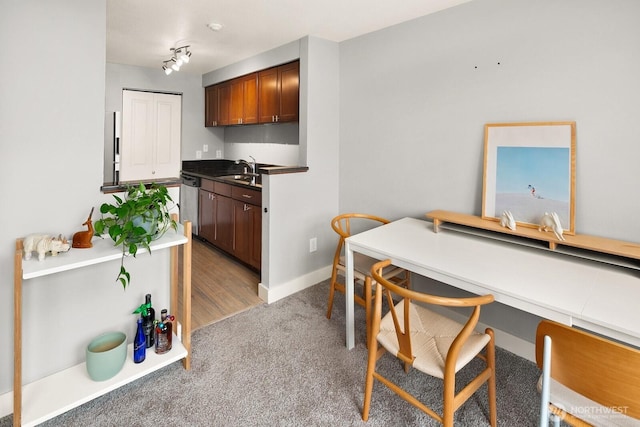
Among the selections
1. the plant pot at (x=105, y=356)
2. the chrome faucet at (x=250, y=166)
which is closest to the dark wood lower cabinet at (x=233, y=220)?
the chrome faucet at (x=250, y=166)

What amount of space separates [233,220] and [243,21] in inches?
75.5

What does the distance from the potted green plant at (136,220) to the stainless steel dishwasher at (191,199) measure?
2.61 metres

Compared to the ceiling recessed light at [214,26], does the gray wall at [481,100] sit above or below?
below

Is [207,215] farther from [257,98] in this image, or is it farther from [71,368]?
[71,368]

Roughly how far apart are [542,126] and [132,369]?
2659 mm

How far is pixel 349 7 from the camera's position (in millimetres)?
2369

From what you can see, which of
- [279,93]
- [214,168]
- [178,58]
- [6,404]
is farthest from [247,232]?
[6,404]

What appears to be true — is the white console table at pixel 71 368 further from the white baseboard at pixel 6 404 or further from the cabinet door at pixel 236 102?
the cabinet door at pixel 236 102

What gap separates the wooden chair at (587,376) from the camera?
972mm

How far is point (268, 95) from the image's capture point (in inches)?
141

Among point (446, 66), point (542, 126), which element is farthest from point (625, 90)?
point (446, 66)

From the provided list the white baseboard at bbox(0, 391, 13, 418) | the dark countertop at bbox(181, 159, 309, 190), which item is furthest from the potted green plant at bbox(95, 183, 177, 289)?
the dark countertop at bbox(181, 159, 309, 190)

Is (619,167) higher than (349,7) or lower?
lower

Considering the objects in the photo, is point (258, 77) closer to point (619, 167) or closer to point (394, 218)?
point (394, 218)
